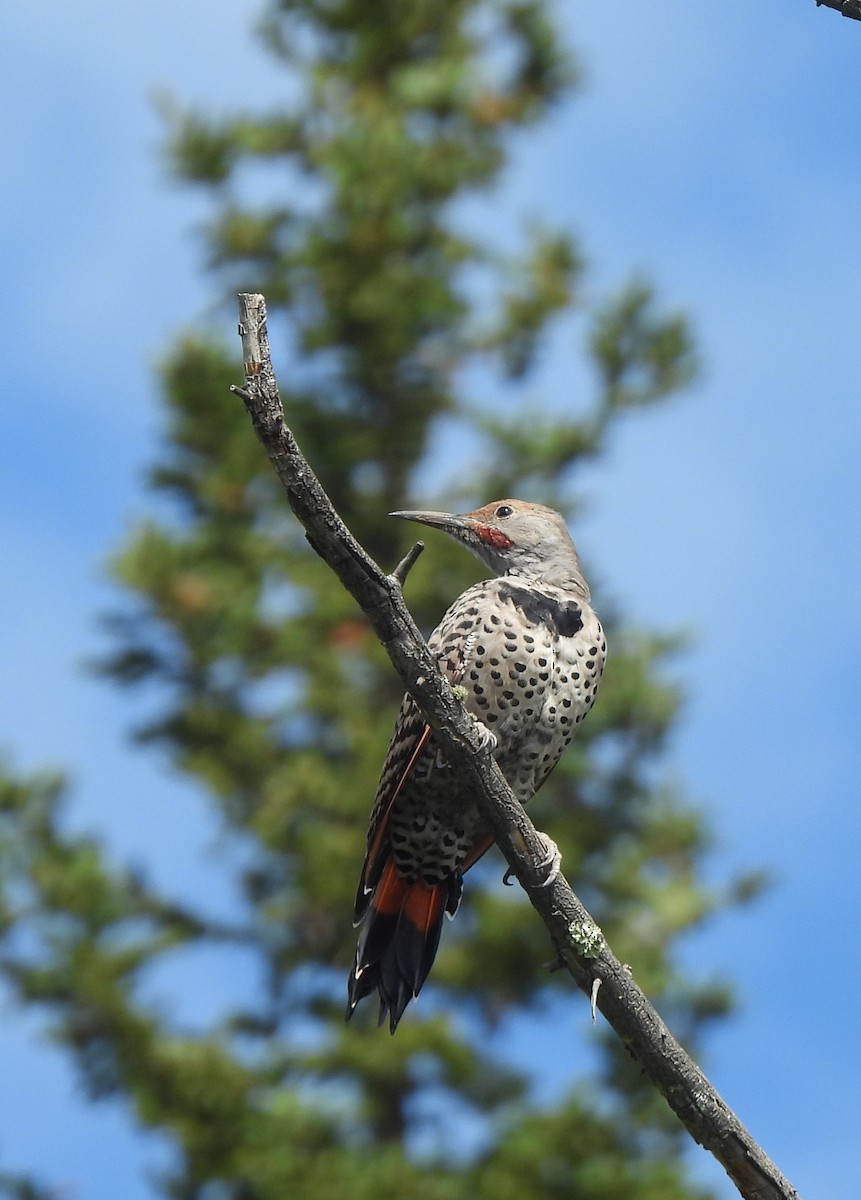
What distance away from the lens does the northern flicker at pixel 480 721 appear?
4.75 meters

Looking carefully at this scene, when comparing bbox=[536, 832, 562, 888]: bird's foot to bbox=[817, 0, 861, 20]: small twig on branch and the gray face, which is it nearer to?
the gray face

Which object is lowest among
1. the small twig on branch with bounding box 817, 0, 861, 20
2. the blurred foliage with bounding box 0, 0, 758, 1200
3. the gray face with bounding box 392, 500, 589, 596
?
the small twig on branch with bounding box 817, 0, 861, 20

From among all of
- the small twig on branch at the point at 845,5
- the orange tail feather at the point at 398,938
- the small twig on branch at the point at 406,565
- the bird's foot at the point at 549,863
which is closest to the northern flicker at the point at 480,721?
the orange tail feather at the point at 398,938

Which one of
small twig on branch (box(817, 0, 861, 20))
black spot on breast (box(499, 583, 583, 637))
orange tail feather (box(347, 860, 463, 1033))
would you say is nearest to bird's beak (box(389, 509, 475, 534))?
black spot on breast (box(499, 583, 583, 637))

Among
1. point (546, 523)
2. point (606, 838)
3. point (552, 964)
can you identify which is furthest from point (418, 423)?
point (552, 964)

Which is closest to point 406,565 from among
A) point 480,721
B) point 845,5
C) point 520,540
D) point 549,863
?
point 549,863

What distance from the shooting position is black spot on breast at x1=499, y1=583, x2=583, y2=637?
16.0 ft

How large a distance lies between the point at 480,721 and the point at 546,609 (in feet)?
1.58

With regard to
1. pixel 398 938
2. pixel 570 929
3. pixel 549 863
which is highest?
pixel 398 938

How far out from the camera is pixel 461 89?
14656 millimetres

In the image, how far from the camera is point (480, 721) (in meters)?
4.66

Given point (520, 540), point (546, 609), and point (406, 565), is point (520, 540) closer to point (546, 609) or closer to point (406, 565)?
point (546, 609)

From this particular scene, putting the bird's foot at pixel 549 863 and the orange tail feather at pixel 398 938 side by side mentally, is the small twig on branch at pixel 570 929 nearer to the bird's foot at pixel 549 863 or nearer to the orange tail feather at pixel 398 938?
the bird's foot at pixel 549 863

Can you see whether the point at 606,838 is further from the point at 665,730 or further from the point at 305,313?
the point at 305,313
